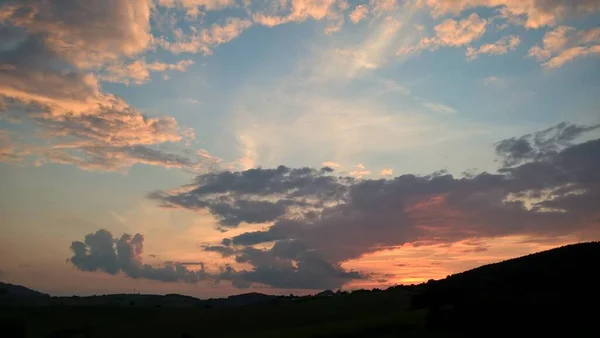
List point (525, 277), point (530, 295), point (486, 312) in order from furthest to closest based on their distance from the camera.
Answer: point (525, 277) < point (486, 312) < point (530, 295)

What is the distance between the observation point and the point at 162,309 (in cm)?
10281

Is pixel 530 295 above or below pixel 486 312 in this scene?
above

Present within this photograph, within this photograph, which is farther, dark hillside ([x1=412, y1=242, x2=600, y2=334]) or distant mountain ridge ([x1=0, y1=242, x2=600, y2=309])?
distant mountain ridge ([x1=0, y1=242, x2=600, y2=309])

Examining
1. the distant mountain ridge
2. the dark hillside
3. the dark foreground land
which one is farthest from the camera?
the distant mountain ridge

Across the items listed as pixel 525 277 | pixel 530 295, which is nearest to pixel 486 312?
pixel 530 295

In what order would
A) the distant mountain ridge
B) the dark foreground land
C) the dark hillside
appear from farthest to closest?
1. the distant mountain ridge
2. the dark foreground land
3. the dark hillside

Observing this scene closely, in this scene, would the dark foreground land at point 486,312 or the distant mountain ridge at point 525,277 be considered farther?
the distant mountain ridge at point 525,277

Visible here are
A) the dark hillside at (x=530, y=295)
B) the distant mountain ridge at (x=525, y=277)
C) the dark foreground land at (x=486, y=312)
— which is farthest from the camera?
the distant mountain ridge at (x=525, y=277)

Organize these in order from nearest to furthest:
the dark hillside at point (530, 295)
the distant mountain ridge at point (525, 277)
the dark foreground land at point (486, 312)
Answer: the dark hillside at point (530, 295) → the dark foreground land at point (486, 312) → the distant mountain ridge at point (525, 277)

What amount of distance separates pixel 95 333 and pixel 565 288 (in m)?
67.4

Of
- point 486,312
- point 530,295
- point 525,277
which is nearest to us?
point 530,295

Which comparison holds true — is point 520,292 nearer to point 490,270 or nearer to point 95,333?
point 490,270

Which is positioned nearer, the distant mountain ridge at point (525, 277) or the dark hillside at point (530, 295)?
the dark hillside at point (530, 295)

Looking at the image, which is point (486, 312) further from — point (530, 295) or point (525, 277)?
point (525, 277)
